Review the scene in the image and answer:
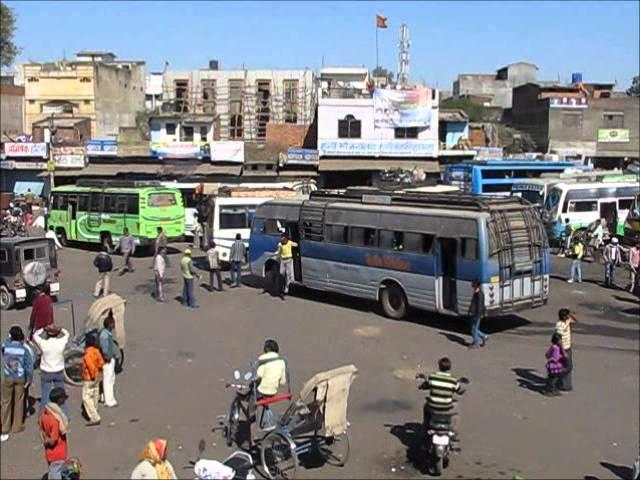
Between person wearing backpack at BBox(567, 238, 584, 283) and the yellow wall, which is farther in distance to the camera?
the yellow wall

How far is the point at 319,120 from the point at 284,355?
3127cm

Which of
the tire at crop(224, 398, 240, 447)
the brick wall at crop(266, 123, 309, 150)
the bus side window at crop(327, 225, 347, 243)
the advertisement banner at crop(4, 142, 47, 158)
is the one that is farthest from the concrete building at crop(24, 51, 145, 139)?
the tire at crop(224, 398, 240, 447)

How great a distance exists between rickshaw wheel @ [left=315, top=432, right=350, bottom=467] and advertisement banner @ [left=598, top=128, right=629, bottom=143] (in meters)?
50.6

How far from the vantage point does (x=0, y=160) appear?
150 ft

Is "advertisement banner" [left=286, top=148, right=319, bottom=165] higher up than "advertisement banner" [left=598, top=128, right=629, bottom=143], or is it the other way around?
"advertisement banner" [left=598, top=128, right=629, bottom=143]

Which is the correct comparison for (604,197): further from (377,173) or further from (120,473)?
(120,473)

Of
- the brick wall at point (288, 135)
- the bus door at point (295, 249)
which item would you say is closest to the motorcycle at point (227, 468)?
the bus door at point (295, 249)

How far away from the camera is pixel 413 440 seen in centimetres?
1053

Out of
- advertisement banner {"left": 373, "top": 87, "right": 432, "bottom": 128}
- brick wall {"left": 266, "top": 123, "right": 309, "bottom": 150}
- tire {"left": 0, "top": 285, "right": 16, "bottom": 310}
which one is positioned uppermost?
advertisement banner {"left": 373, "top": 87, "right": 432, "bottom": 128}

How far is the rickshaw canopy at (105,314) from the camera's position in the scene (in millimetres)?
12641

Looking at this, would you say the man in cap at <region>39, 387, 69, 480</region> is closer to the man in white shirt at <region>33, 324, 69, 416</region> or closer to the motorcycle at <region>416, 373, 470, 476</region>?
the man in white shirt at <region>33, 324, 69, 416</region>

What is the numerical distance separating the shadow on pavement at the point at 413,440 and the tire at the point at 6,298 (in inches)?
307

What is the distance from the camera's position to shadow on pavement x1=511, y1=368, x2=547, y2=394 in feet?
42.1

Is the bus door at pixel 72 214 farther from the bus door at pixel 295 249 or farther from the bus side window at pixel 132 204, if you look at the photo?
the bus door at pixel 295 249
